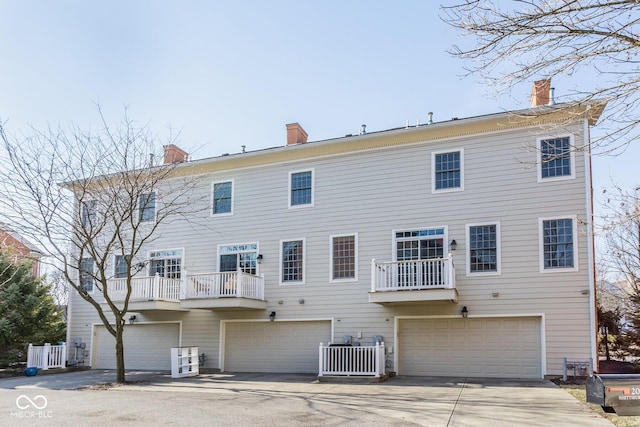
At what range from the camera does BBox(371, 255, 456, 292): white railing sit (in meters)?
14.8

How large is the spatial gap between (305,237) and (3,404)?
944cm

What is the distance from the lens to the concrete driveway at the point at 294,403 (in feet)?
29.4

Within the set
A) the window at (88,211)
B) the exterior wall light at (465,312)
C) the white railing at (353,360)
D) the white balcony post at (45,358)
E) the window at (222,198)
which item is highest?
the window at (222,198)

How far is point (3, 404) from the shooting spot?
36.3 ft

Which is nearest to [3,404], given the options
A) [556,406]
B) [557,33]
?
[556,406]

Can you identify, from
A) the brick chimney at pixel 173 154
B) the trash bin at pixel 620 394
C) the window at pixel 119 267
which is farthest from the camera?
the window at pixel 119 267

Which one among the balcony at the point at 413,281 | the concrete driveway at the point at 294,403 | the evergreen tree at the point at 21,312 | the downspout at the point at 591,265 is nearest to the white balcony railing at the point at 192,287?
the concrete driveway at the point at 294,403

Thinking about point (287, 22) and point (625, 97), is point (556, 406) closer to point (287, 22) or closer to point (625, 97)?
point (625, 97)

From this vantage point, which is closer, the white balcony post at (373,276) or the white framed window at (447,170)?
the white balcony post at (373,276)

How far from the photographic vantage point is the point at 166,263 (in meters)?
19.8

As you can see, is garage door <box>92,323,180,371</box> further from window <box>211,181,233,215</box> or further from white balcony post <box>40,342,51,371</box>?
window <box>211,181,233,215</box>

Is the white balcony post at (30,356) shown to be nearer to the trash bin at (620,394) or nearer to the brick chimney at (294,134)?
the brick chimney at (294,134)

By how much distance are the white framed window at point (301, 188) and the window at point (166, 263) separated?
4.66 meters

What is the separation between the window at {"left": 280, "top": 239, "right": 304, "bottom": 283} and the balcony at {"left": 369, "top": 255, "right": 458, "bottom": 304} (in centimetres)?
302
